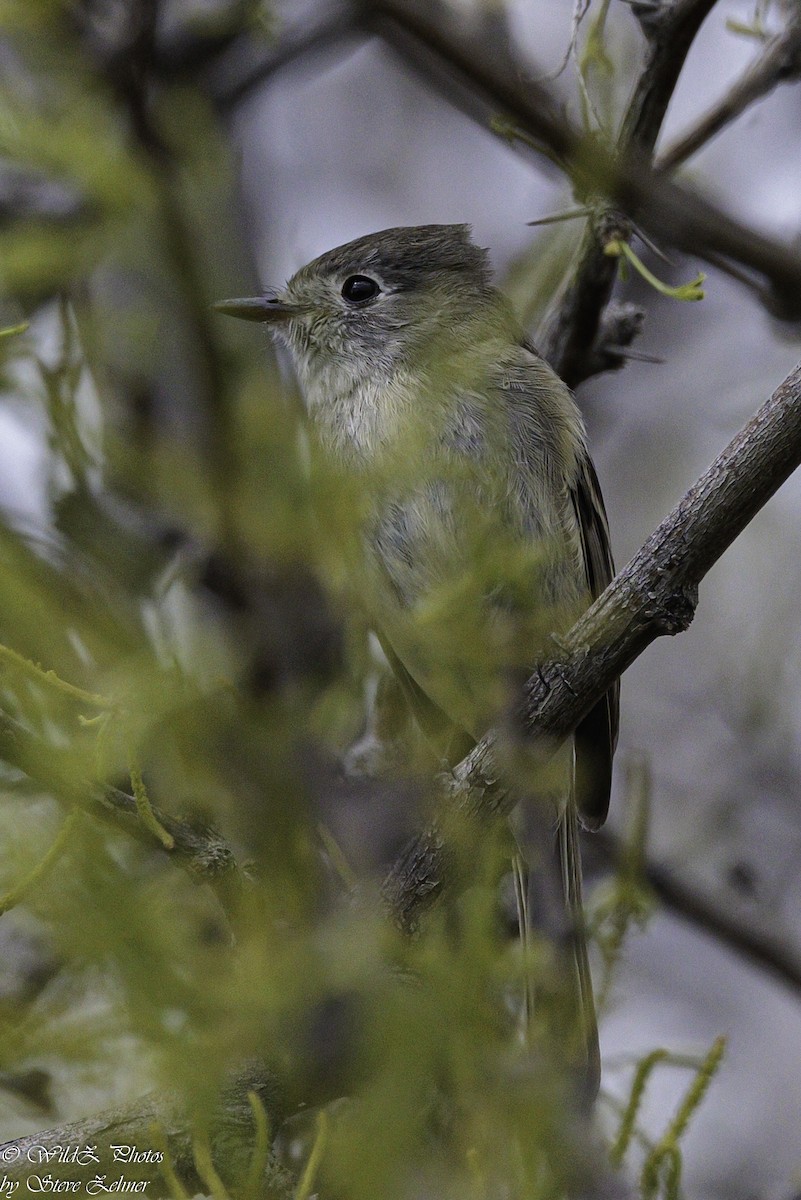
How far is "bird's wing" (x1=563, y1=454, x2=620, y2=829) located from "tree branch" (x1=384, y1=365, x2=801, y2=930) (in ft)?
3.48

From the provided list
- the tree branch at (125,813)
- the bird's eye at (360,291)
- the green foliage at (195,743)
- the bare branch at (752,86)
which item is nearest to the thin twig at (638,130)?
the bare branch at (752,86)

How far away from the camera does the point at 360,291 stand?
390cm

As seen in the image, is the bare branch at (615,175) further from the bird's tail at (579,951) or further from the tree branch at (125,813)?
the bird's tail at (579,951)

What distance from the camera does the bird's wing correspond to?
11.8 ft

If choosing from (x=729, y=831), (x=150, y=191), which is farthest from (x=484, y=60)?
(x=729, y=831)

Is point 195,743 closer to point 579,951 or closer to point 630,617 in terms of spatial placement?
point 630,617

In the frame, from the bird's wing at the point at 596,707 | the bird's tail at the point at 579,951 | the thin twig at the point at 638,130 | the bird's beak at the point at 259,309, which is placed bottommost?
the bird's tail at the point at 579,951

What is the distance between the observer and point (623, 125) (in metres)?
2.86

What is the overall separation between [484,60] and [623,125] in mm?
942

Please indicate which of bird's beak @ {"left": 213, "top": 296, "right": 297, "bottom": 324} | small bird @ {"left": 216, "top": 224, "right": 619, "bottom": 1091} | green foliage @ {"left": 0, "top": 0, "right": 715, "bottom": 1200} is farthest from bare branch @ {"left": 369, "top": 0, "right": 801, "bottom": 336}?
bird's beak @ {"left": 213, "top": 296, "right": 297, "bottom": 324}

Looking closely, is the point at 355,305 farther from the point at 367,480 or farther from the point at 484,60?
the point at 484,60

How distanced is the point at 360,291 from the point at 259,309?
0.37 m

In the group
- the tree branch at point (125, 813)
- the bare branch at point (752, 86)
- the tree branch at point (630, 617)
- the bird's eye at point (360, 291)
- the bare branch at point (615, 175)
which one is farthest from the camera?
the bird's eye at point (360, 291)

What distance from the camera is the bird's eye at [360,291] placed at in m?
3.90
